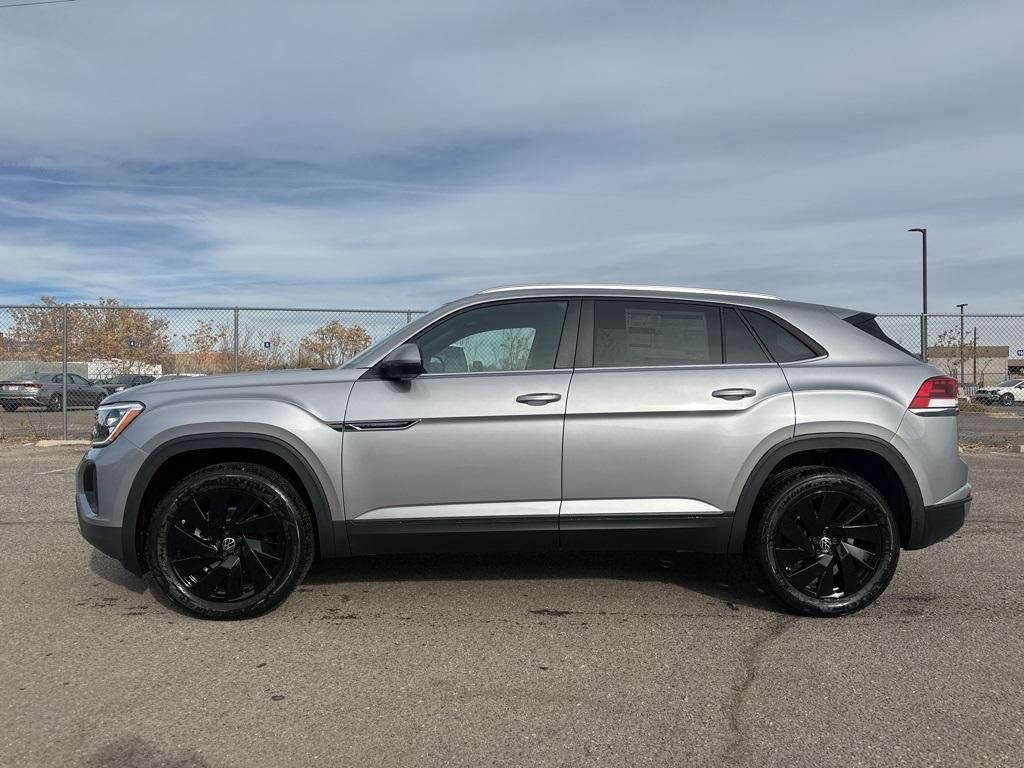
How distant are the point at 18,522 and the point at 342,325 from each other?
601 centimetres

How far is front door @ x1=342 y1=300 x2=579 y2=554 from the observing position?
12.7ft

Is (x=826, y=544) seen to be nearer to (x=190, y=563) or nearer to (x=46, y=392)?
(x=190, y=563)

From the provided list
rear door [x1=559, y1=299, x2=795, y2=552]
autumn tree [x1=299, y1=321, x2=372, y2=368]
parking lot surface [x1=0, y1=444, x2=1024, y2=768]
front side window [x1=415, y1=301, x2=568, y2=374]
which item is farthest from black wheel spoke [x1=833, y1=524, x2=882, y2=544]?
autumn tree [x1=299, y1=321, x2=372, y2=368]

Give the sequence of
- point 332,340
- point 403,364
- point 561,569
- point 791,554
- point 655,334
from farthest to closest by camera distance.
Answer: point 332,340 < point 561,569 < point 655,334 < point 791,554 < point 403,364

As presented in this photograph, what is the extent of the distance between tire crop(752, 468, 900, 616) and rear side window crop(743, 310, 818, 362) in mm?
656

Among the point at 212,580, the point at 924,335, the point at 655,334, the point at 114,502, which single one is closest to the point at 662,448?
the point at 655,334

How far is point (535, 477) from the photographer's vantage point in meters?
3.91

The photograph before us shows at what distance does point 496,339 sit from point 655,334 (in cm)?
88

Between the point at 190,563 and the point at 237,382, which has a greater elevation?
the point at 237,382

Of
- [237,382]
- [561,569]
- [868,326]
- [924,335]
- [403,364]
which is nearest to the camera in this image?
[403,364]

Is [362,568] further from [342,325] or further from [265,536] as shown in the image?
[342,325]

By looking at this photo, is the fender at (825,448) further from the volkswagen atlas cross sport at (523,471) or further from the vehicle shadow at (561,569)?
the vehicle shadow at (561,569)

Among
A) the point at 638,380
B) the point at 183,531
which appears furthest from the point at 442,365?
the point at 183,531

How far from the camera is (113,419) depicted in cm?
404
